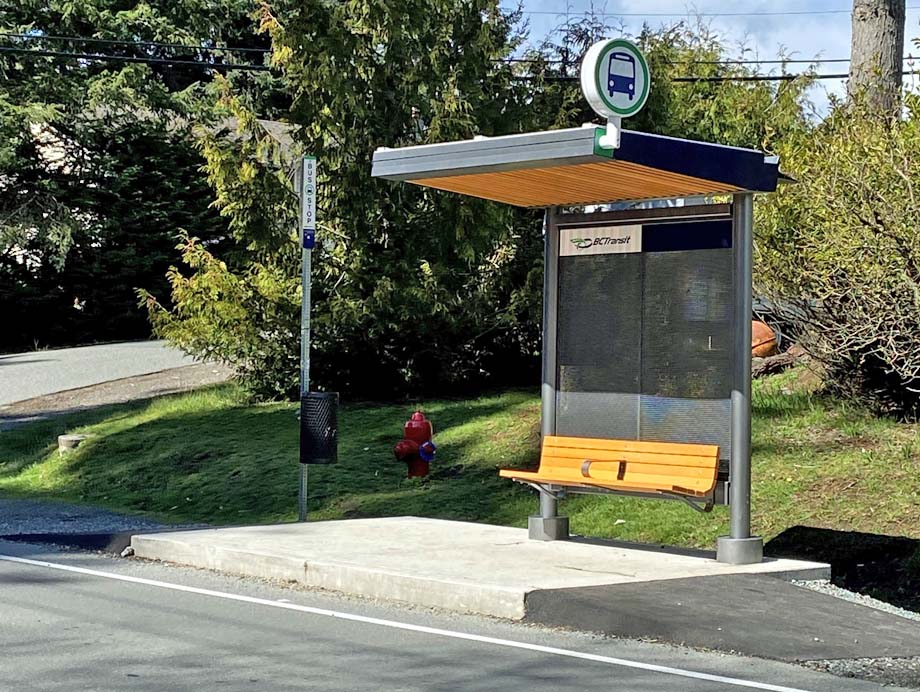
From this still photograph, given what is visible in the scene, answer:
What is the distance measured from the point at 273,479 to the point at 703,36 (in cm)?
1780

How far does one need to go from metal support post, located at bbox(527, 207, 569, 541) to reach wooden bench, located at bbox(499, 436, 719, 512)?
184mm

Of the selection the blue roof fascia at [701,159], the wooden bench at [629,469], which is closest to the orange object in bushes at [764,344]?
the wooden bench at [629,469]

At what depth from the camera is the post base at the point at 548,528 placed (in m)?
11.7

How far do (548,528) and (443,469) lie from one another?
13.8ft

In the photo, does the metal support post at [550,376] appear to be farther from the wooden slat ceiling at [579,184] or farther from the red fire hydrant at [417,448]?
the red fire hydrant at [417,448]

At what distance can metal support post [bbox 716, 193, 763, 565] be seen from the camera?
10.4m

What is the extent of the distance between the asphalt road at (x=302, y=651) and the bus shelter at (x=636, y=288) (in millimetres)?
2704

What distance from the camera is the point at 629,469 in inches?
440

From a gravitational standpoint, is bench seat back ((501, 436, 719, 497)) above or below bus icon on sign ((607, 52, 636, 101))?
below

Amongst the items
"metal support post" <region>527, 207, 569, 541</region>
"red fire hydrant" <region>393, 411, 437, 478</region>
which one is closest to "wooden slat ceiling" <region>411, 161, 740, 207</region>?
"metal support post" <region>527, 207, 569, 541</region>

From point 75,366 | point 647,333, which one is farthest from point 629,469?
point 75,366

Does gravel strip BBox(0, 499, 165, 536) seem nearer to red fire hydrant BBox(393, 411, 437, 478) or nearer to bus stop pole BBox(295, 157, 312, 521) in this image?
bus stop pole BBox(295, 157, 312, 521)

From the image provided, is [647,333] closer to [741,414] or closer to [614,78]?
[741,414]

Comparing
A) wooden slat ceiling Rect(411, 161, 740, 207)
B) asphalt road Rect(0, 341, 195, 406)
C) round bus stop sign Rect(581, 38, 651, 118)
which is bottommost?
asphalt road Rect(0, 341, 195, 406)
